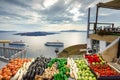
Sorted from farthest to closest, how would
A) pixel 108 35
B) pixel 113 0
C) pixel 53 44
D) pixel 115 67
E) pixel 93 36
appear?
pixel 53 44 → pixel 93 36 → pixel 108 35 → pixel 113 0 → pixel 115 67

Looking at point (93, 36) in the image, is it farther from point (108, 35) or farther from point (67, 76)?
point (67, 76)

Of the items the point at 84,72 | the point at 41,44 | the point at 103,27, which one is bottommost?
the point at 41,44

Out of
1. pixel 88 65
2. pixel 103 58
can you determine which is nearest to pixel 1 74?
pixel 88 65

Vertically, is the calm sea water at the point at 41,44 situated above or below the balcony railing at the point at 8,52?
below

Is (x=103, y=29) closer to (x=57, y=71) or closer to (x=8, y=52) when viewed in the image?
(x=8, y=52)

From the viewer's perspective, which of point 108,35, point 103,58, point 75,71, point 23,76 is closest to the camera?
point 23,76

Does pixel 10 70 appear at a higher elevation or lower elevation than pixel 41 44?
higher

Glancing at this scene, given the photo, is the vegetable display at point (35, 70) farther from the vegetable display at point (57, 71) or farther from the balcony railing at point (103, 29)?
the balcony railing at point (103, 29)

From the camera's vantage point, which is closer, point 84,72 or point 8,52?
point 84,72

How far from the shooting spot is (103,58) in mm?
6598

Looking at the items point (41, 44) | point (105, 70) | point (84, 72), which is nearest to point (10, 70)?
point (84, 72)

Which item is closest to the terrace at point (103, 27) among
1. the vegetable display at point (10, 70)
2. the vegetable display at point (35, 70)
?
the vegetable display at point (35, 70)

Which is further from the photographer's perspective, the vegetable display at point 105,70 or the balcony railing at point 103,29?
the balcony railing at point 103,29

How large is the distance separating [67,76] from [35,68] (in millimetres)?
849
